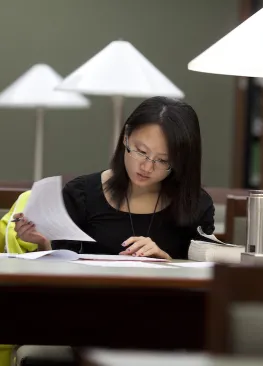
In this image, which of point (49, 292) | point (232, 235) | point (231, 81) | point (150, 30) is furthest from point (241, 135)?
point (49, 292)

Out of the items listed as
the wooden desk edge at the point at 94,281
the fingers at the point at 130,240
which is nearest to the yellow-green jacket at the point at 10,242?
the fingers at the point at 130,240

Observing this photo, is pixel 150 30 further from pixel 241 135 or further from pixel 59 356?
pixel 59 356

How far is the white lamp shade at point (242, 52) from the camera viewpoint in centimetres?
295

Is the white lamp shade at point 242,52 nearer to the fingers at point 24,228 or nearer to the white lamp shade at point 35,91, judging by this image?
the fingers at point 24,228

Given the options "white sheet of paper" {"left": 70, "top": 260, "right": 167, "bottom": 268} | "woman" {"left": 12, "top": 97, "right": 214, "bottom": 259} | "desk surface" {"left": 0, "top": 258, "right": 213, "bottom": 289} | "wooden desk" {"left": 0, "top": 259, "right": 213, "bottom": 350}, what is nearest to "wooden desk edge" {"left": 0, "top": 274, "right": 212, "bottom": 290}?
"desk surface" {"left": 0, "top": 258, "right": 213, "bottom": 289}

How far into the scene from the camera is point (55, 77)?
23.8 feet

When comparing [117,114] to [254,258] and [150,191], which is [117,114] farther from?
[254,258]

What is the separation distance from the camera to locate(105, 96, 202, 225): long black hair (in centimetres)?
306

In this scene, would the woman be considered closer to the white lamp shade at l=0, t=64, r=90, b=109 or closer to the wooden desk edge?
the wooden desk edge

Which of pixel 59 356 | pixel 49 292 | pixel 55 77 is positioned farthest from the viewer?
pixel 55 77

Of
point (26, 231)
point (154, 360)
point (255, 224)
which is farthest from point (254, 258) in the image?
point (154, 360)

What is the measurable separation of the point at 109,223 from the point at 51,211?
0.44 metres

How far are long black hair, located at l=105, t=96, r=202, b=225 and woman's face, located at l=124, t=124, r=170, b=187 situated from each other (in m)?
0.02

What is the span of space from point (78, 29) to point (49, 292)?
721cm
